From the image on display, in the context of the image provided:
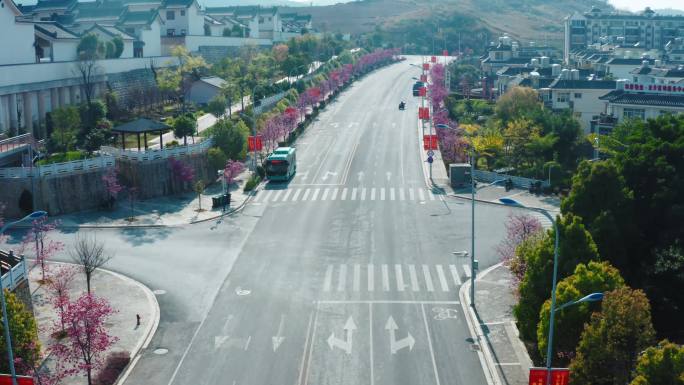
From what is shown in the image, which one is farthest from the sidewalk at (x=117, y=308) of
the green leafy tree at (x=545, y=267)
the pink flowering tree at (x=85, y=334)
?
the green leafy tree at (x=545, y=267)

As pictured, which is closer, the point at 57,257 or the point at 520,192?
the point at 57,257

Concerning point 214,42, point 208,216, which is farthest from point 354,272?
point 214,42

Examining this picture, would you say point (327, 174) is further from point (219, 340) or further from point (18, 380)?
point (18, 380)

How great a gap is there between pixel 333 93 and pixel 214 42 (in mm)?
21773

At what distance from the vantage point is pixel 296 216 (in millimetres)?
56875

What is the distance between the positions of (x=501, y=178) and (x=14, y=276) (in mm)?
45741

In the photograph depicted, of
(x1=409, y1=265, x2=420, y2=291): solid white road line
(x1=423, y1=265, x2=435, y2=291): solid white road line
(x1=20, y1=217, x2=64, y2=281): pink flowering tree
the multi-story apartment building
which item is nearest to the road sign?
(x1=20, y1=217, x2=64, y2=281): pink flowering tree

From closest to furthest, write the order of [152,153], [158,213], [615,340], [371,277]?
[615,340] < [371,277] < [158,213] < [152,153]

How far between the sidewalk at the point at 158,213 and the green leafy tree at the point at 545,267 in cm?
2845

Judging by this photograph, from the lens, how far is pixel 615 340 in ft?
88.7

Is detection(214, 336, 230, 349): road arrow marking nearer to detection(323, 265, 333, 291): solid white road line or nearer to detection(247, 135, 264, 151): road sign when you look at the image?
detection(323, 265, 333, 291): solid white road line

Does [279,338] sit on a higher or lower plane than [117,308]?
lower

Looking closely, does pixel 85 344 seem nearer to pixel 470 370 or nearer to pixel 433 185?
pixel 470 370

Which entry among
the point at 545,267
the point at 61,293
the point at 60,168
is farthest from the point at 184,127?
the point at 545,267
